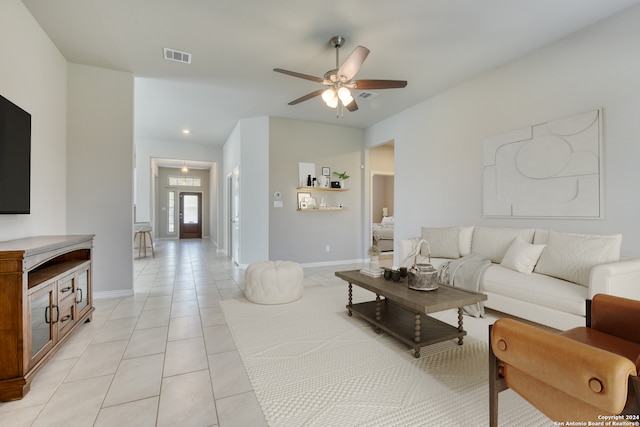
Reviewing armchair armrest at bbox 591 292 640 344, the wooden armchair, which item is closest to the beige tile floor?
the wooden armchair

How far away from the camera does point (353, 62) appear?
252 centimetres

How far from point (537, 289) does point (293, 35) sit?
3382 mm

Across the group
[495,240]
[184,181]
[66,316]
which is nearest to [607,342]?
[495,240]

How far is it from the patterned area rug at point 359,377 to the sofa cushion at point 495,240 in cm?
130

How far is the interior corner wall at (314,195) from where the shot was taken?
5.55 meters

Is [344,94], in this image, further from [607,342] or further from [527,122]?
[607,342]

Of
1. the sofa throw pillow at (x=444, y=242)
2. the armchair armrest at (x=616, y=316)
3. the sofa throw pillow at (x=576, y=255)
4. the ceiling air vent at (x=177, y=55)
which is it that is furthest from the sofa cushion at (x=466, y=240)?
the ceiling air vent at (x=177, y=55)

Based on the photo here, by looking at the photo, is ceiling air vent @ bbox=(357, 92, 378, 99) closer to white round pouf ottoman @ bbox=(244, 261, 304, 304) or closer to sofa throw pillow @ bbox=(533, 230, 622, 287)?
white round pouf ottoman @ bbox=(244, 261, 304, 304)

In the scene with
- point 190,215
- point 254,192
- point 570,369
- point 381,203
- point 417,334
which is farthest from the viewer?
point 190,215

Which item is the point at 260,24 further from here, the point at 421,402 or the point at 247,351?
the point at 421,402

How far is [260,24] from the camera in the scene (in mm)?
2775

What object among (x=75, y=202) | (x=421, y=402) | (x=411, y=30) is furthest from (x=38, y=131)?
(x=421, y=402)

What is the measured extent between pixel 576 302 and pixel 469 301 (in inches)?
37.2

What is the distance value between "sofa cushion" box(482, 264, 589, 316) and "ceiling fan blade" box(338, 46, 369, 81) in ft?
8.05
